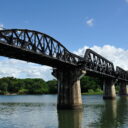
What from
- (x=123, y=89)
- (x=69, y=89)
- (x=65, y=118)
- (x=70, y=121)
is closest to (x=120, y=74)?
(x=123, y=89)

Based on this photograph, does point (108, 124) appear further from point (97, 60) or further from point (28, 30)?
point (97, 60)

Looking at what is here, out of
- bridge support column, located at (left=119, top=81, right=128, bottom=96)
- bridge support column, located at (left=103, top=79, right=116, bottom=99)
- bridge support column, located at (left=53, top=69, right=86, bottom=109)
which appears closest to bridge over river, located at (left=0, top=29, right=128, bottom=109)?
bridge support column, located at (left=53, top=69, right=86, bottom=109)

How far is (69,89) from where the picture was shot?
66.2m

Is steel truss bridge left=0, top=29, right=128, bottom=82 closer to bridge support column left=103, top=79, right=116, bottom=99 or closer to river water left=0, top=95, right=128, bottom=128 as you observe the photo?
river water left=0, top=95, right=128, bottom=128

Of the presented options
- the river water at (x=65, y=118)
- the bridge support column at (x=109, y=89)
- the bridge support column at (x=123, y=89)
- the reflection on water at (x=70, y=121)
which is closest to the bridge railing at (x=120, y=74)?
the bridge support column at (x=123, y=89)

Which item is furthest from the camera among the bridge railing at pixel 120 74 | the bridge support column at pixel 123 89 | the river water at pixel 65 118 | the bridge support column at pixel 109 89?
the bridge support column at pixel 123 89

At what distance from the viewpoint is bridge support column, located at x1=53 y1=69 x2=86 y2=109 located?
65250 millimetres

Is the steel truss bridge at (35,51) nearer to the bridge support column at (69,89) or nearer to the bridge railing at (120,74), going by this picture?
the bridge support column at (69,89)

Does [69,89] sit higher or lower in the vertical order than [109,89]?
lower

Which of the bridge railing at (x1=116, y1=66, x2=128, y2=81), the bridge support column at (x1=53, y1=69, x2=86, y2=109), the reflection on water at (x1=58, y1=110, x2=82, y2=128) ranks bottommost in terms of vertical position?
the reflection on water at (x1=58, y1=110, x2=82, y2=128)

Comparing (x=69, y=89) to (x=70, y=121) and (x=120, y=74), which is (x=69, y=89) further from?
(x=120, y=74)

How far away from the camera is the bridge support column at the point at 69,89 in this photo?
65.2m

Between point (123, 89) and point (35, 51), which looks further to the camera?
point (123, 89)

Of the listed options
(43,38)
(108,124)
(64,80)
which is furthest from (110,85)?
(108,124)
